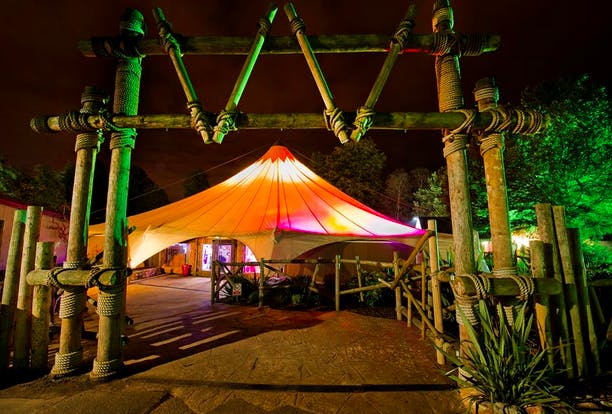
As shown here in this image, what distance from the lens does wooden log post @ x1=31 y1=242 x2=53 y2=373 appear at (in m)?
3.20

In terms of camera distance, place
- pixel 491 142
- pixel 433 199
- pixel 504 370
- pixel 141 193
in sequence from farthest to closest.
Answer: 1. pixel 433 199
2. pixel 141 193
3. pixel 491 142
4. pixel 504 370

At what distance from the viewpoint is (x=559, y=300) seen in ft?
8.86

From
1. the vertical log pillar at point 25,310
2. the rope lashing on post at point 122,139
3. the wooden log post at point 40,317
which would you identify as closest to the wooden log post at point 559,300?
the rope lashing on post at point 122,139

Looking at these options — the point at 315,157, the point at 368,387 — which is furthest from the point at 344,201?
the point at 315,157

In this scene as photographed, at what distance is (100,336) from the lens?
310cm

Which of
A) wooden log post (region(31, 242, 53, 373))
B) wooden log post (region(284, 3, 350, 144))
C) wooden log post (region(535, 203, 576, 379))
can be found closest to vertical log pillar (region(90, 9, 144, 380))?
wooden log post (region(31, 242, 53, 373))

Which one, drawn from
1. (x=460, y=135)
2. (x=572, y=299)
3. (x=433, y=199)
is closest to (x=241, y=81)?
(x=460, y=135)

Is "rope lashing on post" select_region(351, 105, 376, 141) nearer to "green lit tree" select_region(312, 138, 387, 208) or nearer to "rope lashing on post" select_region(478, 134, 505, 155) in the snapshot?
"rope lashing on post" select_region(478, 134, 505, 155)

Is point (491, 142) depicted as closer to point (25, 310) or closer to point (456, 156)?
point (456, 156)

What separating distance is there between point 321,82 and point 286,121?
0.52m

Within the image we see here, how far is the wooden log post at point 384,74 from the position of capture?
9.11ft

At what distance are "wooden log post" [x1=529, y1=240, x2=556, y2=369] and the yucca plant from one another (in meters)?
0.25

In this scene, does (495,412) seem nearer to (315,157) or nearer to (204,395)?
(204,395)

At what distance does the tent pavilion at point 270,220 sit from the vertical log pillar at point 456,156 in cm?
428
